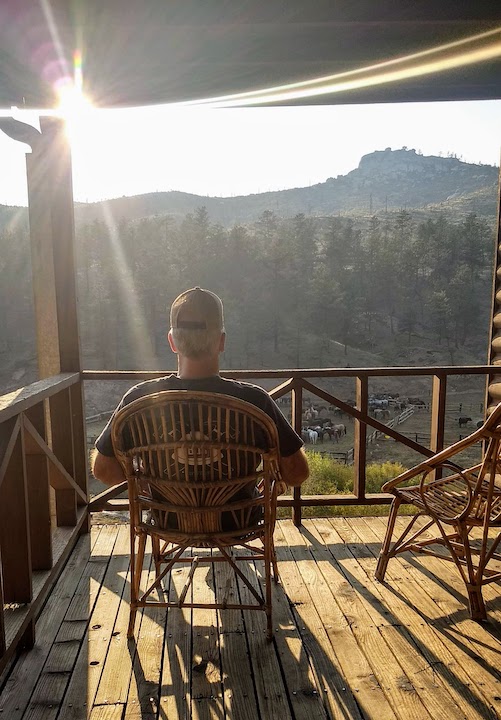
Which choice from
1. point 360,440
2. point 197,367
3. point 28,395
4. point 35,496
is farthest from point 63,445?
point 360,440

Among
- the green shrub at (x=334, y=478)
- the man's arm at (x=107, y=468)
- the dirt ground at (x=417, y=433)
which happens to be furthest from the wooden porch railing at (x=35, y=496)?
the dirt ground at (x=417, y=433)

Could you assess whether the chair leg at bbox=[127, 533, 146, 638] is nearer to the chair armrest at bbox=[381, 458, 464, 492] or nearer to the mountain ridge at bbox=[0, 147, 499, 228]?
the chair armrest at bbox=[381, 458, 464, 492]

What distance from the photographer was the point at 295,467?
1.88 m

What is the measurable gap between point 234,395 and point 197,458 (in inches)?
9.5

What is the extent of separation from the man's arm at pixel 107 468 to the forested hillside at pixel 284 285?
35.1 meters

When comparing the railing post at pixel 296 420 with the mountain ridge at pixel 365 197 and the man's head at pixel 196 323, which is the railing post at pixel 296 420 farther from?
the mountain ridge at pixel 365 197

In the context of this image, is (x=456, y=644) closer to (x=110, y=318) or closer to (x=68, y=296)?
(x=68, y=296)

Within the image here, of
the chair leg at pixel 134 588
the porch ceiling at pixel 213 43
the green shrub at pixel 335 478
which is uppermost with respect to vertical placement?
the porch ceiling at pixel 213 43

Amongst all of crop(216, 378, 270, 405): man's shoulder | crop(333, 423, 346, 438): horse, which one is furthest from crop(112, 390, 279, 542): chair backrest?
crop(333, 423, 346, 438): horse

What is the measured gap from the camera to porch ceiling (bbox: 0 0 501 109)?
2.31 meters

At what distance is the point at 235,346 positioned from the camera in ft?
139

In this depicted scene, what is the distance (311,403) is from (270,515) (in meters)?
32.3

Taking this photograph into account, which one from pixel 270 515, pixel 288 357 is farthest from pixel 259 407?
pixel 288 357

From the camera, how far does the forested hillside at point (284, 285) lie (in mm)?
40219
